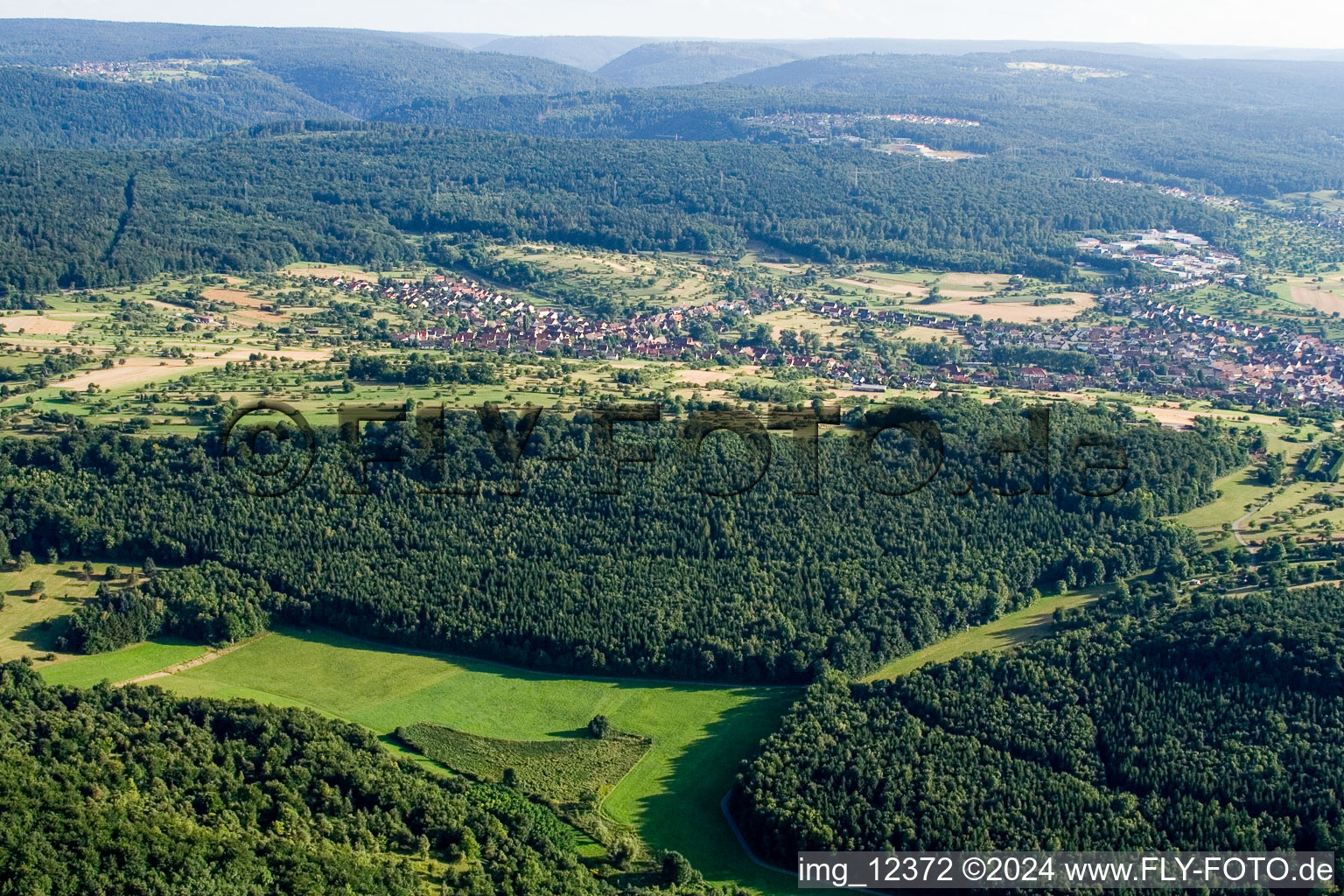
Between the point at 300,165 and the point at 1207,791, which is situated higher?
the point at 300,165

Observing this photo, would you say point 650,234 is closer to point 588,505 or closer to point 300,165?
point 300,165

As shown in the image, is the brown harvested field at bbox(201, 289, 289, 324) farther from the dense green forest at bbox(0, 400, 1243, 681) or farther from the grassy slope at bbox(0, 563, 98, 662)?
the grassy slope at bbox(0, 563, 98, 662)

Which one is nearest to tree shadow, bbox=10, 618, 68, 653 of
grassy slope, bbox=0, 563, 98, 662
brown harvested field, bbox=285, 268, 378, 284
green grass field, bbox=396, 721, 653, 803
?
grassy slope, bbox=0, 563, 98, 662

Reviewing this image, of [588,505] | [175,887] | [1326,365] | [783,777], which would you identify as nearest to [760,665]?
[783,777]

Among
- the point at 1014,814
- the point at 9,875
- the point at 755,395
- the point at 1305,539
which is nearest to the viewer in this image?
the point at 9,875

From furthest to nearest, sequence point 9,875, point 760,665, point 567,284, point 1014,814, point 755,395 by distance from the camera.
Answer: point 567,284, point 755,395, point 760,665, point 1014,814, point 9,875

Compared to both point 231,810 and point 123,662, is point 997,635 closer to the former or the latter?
point 231,810

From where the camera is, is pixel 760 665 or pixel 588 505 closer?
pixel 760 665

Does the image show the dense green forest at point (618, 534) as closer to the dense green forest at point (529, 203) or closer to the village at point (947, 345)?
the village at point (947, 345)
